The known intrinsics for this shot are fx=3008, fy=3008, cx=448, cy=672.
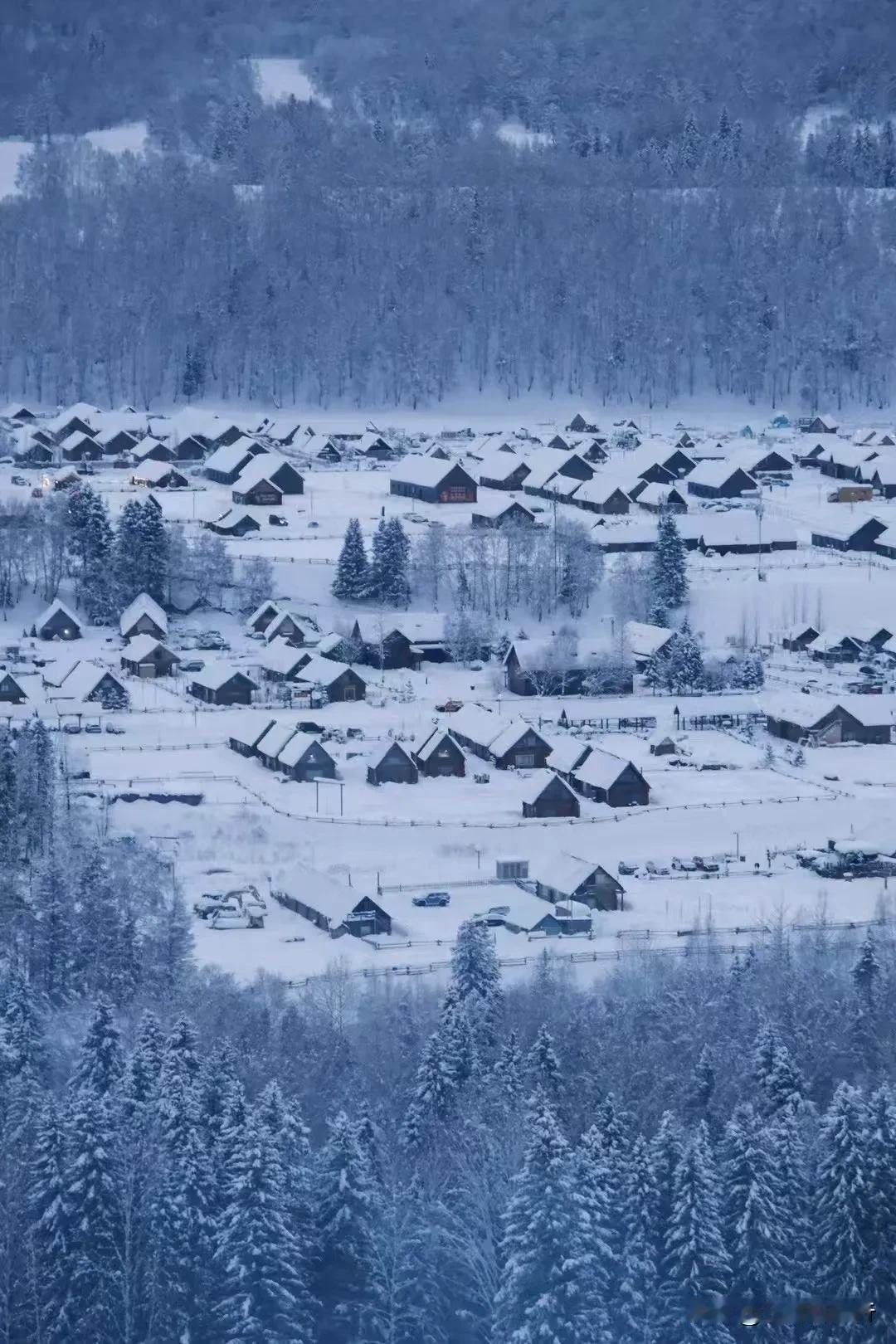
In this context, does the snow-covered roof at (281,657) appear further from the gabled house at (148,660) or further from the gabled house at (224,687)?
the gabled house at (148,660)

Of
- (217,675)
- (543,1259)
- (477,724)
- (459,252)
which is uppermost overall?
(459,252)

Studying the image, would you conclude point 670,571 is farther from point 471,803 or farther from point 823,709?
point 471,803

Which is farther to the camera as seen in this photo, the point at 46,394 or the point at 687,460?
the point at 46,394

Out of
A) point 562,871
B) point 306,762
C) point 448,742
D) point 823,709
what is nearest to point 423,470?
point 823,709

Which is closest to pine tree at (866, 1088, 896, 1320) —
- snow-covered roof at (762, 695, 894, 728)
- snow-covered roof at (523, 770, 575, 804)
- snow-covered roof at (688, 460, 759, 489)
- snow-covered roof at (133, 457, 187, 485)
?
snow-covered roof at (523, 770, 575, 804)

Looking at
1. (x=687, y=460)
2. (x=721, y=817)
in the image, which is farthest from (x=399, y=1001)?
(x=687, y=460)

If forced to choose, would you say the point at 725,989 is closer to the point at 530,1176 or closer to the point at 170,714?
the point at 530,1176
